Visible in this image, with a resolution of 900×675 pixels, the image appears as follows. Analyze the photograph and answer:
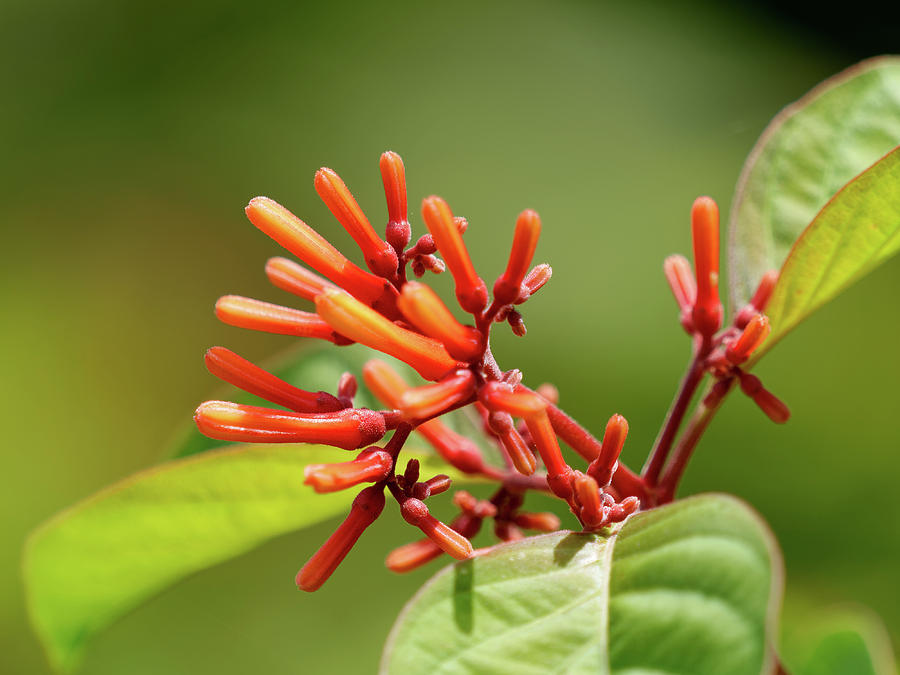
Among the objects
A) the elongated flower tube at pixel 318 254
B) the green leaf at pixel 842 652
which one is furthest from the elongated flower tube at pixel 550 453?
the green leaf at pixel 842 652

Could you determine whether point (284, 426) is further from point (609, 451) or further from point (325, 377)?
point (325, 377)

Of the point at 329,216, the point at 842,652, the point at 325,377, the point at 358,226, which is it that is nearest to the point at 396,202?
the point at 358,226

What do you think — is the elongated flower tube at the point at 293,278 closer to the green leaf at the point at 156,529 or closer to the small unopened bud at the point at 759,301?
the green leaf at the point at 156,529

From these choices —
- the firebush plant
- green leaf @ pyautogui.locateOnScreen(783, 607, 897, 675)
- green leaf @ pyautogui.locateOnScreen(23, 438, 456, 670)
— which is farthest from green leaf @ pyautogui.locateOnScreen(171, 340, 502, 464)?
green leaf @ pyautogui.locateOnScreen(783, 607, 897, 675)

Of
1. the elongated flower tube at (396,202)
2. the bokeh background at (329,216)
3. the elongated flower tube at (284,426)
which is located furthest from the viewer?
the bokeh background at (329,216)

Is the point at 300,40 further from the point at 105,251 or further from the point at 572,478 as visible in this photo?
the point at 572,478

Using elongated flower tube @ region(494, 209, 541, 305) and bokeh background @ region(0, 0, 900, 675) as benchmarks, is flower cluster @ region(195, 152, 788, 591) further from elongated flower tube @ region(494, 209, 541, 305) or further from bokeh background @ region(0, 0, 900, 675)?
bokeh background @ region(0, 0, 900, 675)

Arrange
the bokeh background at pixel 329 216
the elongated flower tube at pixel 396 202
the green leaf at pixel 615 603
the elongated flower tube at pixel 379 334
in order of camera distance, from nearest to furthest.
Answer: the green leaf at pixel 615 603 → the elongated flower tube at pixel 379 334 → the elongated flower tube at pixel 396 202 → the bokeh background at pixel 329 216
